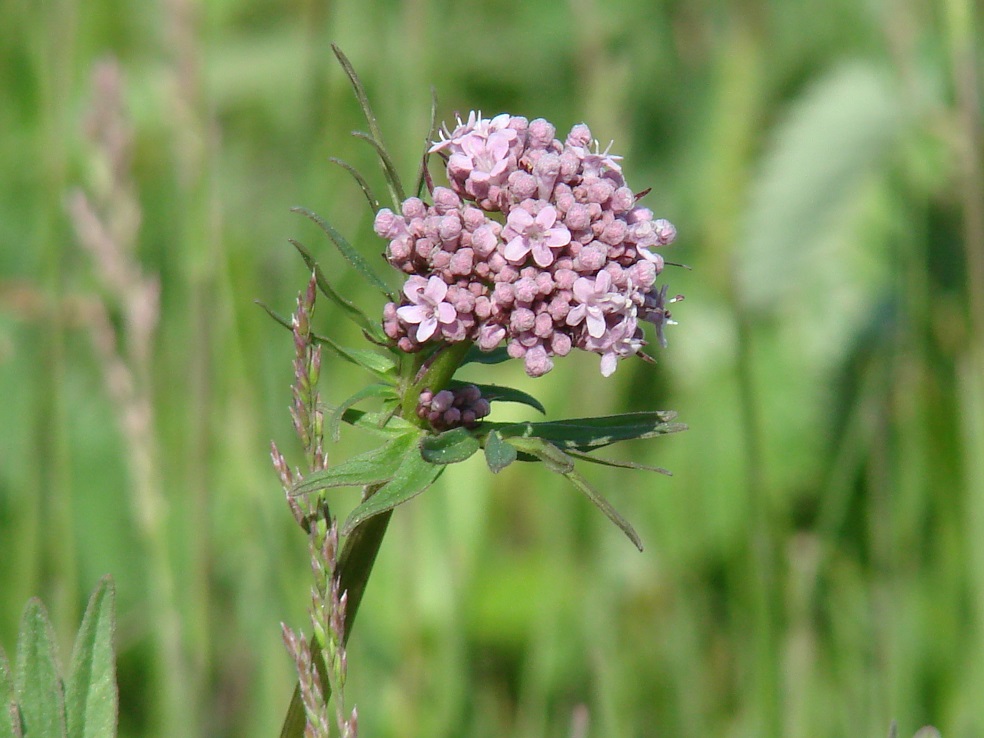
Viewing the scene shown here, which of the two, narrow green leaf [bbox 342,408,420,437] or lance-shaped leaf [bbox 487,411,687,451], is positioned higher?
narrow green leaf [bbox 342,408,420,437]

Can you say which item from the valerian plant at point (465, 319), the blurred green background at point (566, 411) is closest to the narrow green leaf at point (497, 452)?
the valerian plant at point (465, 319)

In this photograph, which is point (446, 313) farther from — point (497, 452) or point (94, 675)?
point (94, 675)

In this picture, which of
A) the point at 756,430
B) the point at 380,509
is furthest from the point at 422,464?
the point at 756,430

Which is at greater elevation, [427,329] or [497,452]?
[427,329]

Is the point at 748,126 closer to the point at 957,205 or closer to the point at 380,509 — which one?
the point at 957,205

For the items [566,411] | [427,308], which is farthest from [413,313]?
[566,411]

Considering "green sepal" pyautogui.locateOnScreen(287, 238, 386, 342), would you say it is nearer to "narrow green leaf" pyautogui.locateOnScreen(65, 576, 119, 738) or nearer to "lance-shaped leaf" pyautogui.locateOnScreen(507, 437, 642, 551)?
"lance-shaped leaf" pyautogui.locateOnScreen(507, 437, 642, 551)

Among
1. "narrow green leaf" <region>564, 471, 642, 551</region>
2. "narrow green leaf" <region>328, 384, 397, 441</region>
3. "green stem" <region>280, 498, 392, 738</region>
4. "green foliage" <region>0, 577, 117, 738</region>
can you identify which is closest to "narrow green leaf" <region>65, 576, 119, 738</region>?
"green foliage" <region>0, 577, 117, 738</region>
